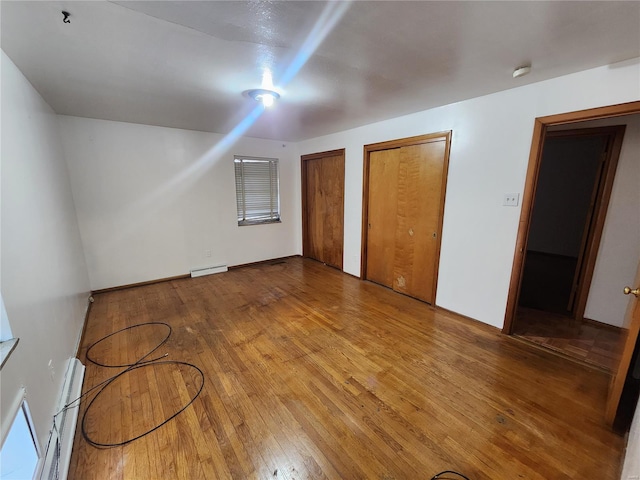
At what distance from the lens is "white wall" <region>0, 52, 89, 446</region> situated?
4.26ft

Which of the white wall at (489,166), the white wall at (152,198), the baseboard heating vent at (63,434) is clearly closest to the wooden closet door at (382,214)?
the white wall at (489,166)

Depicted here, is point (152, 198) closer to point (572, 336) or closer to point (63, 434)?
point (63, 434)

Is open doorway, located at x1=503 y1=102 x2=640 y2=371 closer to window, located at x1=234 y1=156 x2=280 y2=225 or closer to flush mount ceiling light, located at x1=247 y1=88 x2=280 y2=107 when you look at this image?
flush mount ceiling light, located at x1=247 y1=88 x2=280 y2=107

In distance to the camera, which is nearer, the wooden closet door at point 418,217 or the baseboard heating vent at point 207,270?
the wooden closet door at point 418,217

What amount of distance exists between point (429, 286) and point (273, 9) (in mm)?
3069

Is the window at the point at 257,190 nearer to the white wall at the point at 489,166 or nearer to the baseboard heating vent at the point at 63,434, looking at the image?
the white wall at the point at 489,166

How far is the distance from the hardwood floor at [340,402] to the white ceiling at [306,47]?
2317 millimetres

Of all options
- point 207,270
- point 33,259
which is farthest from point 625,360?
point 207,270

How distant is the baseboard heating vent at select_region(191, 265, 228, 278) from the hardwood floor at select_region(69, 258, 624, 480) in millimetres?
1322

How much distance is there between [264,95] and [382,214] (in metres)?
2.15

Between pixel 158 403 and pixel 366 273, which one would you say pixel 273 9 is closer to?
pixel 158 403

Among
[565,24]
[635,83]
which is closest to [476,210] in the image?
[635,83]

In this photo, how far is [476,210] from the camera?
2.74 metres

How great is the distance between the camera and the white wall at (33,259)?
130cm
